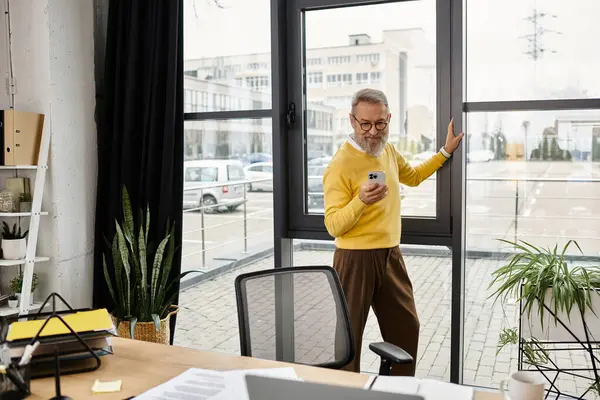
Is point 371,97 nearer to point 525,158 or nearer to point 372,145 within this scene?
point 372,145

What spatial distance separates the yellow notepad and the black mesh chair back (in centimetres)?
50

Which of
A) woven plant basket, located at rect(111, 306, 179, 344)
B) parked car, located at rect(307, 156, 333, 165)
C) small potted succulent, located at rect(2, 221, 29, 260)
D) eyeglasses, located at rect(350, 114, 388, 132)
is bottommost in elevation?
woven plant basket, located at rect(111, 306, 179, 344)

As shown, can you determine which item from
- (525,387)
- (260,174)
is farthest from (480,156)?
→ (525,387)

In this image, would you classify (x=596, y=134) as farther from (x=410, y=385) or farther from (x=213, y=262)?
(x=213, y=262)

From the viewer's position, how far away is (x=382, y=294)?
3.00m

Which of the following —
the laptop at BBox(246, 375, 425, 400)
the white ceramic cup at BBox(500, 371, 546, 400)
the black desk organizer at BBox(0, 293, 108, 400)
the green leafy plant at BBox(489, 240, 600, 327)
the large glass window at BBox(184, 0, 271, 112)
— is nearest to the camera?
the laptop at BBox(246, 375, 425, 400)

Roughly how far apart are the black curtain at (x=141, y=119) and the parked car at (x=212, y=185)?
0.59 feet

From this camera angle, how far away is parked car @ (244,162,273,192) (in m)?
3.62

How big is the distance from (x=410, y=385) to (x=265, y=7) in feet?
8.45

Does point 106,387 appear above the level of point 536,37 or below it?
below

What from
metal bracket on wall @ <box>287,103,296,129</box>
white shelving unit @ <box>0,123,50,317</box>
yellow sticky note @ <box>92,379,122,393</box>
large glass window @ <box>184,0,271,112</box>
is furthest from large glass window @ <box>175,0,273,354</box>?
yellow sticky note @ <box>92,379,122,393</box>

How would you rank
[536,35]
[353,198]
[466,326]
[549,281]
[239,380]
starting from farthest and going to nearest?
1. [466,326]
2. [536,35]
3. [353,198]
4. [549,281]
5. [239,380]

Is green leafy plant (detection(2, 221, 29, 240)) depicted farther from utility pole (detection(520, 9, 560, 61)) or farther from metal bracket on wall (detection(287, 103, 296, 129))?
utility pole (detection(520, 9, 560, 61))

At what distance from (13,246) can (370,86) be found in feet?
7.24
